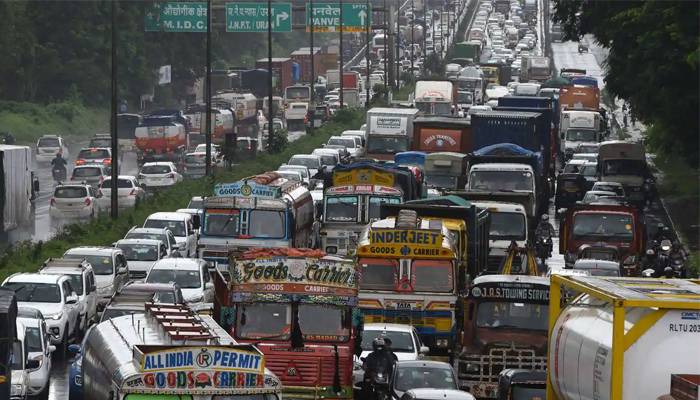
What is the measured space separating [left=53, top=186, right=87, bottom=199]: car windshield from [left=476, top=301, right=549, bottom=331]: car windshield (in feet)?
95.4

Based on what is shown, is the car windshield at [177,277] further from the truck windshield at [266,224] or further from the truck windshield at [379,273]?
the truck windshield at [379,273]

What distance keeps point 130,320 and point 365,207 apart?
19482mm

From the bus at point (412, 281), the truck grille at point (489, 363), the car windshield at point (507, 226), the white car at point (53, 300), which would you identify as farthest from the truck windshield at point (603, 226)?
the truck grille at point (489, 363)

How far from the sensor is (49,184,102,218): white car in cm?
5450

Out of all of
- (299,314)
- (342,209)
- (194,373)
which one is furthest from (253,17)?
(194,373)

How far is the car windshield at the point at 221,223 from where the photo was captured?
124 ft

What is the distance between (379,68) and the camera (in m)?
155

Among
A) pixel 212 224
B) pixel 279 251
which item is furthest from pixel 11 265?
pixel 279 251

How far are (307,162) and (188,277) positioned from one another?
30.1m

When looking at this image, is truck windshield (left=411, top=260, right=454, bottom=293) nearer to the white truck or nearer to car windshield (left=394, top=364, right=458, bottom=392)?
car windshield (left=394, top=364, right=458, bottom=392)

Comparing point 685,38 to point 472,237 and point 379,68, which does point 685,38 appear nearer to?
point 472,237

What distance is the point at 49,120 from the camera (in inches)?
3964

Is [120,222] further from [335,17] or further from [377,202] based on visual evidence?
[335,17]

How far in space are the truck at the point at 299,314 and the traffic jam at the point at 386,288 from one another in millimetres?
27
